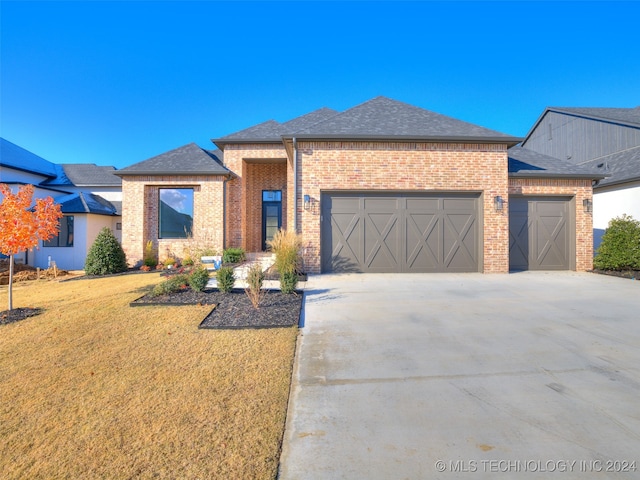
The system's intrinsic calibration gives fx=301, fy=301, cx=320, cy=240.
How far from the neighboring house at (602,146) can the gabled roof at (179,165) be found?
14.0m

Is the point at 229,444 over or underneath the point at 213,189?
underneath

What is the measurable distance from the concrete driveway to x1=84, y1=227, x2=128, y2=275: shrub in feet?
27.2

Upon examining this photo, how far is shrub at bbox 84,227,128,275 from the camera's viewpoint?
9.84 m

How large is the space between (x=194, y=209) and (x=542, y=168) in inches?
495

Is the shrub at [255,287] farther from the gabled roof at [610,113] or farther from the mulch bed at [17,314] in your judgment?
the gabled roof at [610,113]

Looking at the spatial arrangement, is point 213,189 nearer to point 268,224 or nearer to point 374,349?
point 268,224

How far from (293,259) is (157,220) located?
26.0 feet

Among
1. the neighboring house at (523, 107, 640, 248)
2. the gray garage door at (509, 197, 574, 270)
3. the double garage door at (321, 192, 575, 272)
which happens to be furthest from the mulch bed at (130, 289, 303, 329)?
the neighboring house at (523, 107, 640, 248)

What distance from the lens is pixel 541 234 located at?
979cm

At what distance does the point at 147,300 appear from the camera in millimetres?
5852

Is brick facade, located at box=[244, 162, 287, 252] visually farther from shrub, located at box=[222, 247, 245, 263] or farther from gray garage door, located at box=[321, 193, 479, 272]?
gray garage door, located at box=[321, 193, 479, 272]

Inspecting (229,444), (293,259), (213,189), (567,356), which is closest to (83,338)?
(229,444)

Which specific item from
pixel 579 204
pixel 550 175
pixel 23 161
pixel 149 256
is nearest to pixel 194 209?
pixel 149 256

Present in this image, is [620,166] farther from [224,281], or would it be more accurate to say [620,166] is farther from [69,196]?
[69,196]
